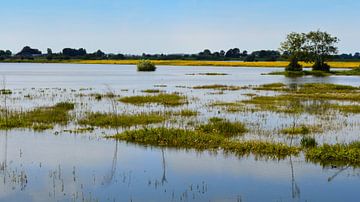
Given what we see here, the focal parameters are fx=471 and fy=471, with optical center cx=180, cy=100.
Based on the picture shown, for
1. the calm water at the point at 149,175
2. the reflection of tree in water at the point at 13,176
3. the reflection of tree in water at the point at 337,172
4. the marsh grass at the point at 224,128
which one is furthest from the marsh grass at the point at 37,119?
the reflection of tree in water at the point at 337,172

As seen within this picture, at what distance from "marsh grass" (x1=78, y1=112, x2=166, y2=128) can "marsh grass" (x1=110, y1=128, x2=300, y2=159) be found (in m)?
3.45

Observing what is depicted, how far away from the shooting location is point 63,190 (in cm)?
1364

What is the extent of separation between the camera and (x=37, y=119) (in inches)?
1039

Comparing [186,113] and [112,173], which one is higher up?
[186,113]

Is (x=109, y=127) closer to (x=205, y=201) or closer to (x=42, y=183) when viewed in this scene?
(x=42, y=183)

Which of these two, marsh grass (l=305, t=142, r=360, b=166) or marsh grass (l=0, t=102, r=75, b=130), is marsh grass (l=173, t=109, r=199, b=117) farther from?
marsh grass (l=305, t=142, r=360, b=166)

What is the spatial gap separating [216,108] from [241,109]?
1851mm

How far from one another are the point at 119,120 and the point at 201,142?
7168 millimetres

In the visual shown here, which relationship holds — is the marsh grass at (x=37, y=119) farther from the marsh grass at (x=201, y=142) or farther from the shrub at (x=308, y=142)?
the shrub at (x=308, y=142)

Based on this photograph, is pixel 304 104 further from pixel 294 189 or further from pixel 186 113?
pixel 294 189

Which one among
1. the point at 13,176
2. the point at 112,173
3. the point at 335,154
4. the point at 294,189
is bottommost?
the point at 294,189

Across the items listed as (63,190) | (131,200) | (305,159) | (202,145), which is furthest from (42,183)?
(305,159)

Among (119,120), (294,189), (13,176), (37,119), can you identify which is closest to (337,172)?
(294,189)

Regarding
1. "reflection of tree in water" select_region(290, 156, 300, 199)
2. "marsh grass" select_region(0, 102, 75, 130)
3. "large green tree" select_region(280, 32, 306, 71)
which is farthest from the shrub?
"large green tree" select_region(280, 32, 306, 71)
